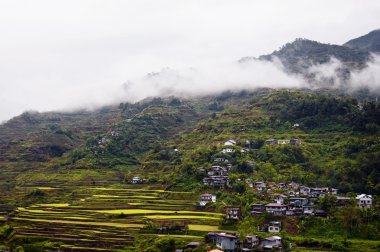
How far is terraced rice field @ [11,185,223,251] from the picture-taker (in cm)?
4009

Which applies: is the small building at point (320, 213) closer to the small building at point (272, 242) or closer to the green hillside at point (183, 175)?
the green hillside at point (183, 175)

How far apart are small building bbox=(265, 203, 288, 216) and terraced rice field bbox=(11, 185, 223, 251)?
4557 mm

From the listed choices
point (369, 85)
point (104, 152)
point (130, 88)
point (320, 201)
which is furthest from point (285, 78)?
point (320, 201)

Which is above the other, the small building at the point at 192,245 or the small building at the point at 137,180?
the small building at the point at 137,180

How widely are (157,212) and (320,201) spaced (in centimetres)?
1578

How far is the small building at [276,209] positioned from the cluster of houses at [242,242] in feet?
19.8

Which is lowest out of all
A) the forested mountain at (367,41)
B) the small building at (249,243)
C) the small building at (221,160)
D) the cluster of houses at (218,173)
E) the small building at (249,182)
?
the small building at (249,243)

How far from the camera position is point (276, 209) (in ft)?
145

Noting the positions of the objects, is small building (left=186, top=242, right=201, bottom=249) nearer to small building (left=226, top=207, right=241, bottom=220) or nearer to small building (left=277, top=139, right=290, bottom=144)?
small building (left=226, top=207, right=241, bottom=220)

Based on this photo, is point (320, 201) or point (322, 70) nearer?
point (320, 201)

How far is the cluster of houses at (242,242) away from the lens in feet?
123

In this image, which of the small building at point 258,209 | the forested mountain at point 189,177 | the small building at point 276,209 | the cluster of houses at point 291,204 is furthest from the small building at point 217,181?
the small building at point 276,209

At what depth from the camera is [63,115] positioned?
147625mm

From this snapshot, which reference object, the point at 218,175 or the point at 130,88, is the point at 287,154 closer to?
the point at 218,175
